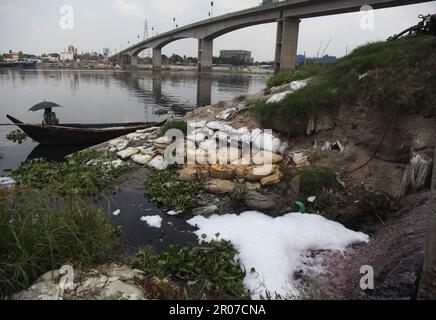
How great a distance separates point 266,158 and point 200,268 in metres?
4.36

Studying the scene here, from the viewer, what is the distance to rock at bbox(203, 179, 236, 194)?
25.6ft

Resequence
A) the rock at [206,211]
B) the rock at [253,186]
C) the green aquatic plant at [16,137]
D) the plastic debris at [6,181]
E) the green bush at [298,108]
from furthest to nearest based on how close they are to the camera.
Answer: the green aquatic plant at [16,137]
the green bush at [298,108]
the plastic debris at [6,181]
the rock at [253,186]
the rock at [206,211]

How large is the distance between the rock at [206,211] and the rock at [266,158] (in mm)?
2080

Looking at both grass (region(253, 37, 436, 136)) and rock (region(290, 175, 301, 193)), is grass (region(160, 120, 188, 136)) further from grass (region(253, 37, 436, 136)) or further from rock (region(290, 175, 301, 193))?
rock (region(290, 175, 301, 193))

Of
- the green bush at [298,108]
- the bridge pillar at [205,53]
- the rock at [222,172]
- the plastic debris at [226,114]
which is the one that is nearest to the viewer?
the rock at [222,172]

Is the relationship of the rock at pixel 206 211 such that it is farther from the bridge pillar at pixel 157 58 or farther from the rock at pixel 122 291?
the bridge pillar at pixel 157 58

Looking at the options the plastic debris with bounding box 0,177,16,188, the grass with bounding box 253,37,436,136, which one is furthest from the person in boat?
the grass with bounding box 253,37,436,136

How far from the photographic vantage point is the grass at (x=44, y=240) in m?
3.81

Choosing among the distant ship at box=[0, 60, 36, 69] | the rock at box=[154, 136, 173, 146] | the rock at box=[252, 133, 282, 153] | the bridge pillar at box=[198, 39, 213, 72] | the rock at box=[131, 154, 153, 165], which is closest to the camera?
the rock at box=[252, 133, 282, 153]

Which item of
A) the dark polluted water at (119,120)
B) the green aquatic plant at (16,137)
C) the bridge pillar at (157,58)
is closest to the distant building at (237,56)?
the bridge pillar at (157,58)

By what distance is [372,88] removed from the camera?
860cm

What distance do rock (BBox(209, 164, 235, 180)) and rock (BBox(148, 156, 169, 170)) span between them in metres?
1.48
